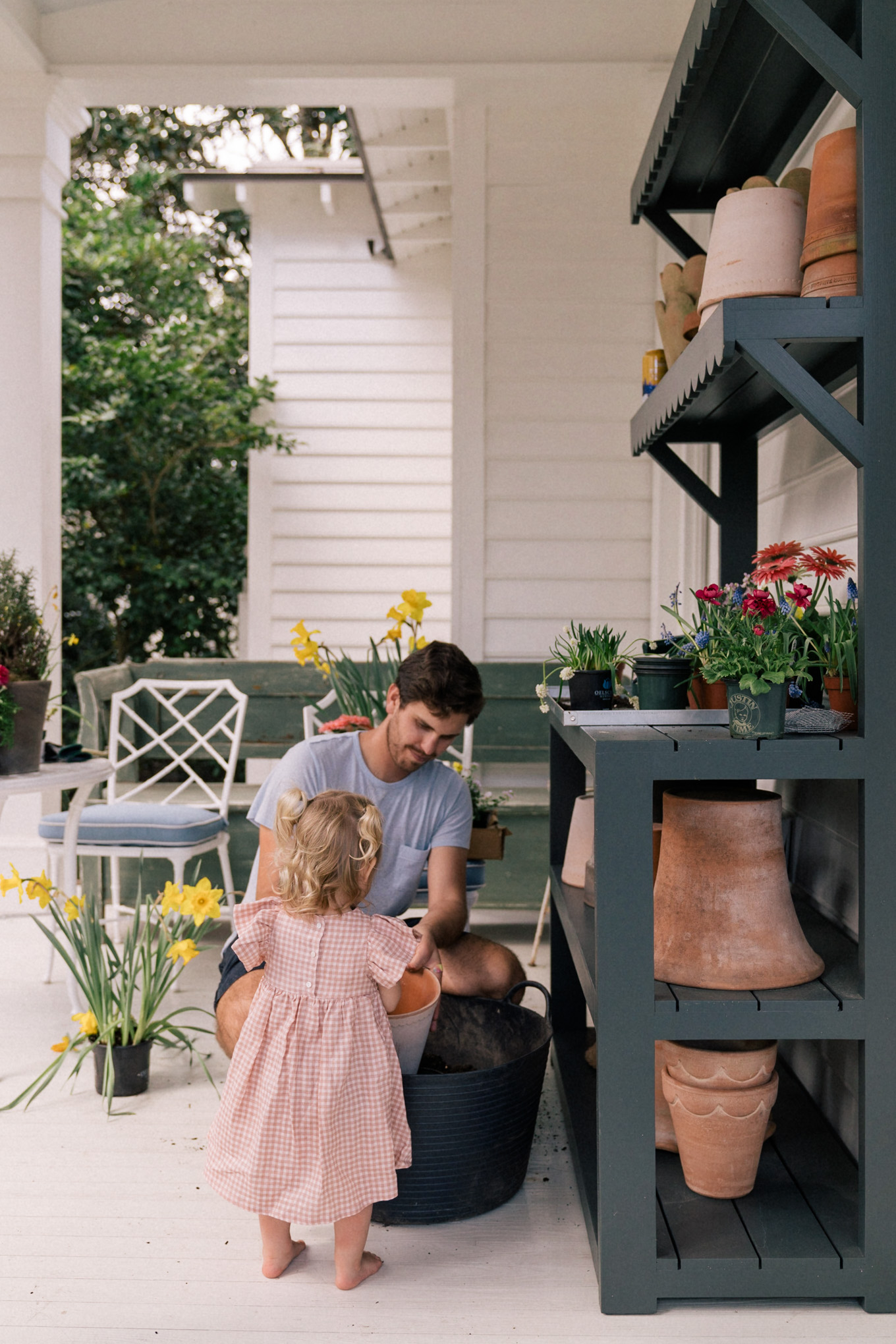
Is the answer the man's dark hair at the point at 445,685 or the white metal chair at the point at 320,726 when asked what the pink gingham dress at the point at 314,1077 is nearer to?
the man's dark hair at the point at 445,685

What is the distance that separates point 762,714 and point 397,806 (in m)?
0.98

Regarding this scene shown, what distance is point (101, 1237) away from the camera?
1.98 meters

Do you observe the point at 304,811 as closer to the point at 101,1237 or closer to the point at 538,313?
the point at 101,1237

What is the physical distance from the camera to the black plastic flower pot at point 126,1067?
260 cm

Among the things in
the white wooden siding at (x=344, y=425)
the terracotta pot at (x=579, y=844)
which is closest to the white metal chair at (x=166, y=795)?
the terracotta pot at (x=579, y=844)

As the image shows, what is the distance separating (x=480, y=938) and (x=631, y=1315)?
1028 mm

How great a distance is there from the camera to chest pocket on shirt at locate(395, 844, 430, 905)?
8.09ft

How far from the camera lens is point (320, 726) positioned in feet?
12.4

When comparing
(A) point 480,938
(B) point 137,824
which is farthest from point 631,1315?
(B) point 137,824

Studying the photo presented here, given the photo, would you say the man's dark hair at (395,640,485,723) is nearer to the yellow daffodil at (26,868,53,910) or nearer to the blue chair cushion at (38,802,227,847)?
the yellow daffodil at (26,868,53,910)

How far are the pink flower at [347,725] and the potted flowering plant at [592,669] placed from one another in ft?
2.87

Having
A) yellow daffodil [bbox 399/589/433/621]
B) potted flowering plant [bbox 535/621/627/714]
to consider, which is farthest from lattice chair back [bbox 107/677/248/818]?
potted flowering plant [bbox 535/621/627/714]

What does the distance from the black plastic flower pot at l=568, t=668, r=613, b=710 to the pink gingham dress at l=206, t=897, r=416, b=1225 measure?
55cm

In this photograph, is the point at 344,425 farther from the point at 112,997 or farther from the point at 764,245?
the point at 764,245
